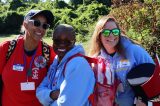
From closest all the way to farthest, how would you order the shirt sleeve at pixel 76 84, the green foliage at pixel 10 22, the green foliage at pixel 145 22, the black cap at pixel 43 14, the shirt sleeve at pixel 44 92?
the shirt sleeve at pixel 76 84 → the shirt sleeve at pixel 44 92 → the black cap at pixel 43 14 → the green foliage at pixel 145 22 → the green foliage at pixel 10 22

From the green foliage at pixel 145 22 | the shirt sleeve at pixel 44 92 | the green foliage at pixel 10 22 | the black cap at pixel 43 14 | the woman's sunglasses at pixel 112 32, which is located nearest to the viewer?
the shirt sleeve at pixel 44 92

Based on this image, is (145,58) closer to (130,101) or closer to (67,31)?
(130,101)

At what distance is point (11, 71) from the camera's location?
3.84 meters

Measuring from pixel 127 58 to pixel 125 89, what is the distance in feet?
1.07

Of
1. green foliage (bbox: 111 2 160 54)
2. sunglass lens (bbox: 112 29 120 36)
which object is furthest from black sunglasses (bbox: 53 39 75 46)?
green foliage (bbox: 111 2 160 54)

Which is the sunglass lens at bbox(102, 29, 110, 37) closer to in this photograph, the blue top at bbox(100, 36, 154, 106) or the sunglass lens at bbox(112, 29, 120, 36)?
the sunglass lens at bbox(112, 29, 120, 36)

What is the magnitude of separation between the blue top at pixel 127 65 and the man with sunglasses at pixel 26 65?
2.22 feet

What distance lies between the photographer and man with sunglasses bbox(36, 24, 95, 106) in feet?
10.1

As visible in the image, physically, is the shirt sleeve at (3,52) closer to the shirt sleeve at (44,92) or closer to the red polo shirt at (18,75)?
the red polo shirt at (18,75)

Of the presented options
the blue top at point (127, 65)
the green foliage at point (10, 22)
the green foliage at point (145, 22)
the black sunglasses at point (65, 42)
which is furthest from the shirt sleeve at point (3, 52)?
the green foliage at point (10, 22)

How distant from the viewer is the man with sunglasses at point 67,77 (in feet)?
10.1

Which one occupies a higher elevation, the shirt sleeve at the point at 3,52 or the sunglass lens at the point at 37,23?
the sunglass lens at the point at 37,23

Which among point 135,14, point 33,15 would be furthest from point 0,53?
point 135,14

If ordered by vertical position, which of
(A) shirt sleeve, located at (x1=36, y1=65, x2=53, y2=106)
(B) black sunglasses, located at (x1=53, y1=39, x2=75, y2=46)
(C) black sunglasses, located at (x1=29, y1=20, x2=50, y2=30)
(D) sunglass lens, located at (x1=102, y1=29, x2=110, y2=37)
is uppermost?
(C) black sunglasses, located at (x1=29, y1=20, x2=50, y2=30)
